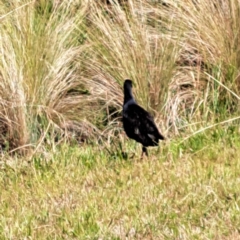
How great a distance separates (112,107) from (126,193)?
2314 millimetres

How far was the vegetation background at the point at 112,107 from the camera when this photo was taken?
5.16 metres

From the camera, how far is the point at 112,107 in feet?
24.5

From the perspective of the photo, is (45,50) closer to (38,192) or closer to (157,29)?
(157,29)

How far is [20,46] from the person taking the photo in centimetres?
703

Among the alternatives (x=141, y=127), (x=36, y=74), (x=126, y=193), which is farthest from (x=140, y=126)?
(x=36, y=74)

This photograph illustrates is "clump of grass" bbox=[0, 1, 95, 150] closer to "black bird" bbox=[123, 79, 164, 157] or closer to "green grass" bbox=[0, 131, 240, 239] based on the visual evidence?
"green grass" bbox=[0, 131, 240, 239]

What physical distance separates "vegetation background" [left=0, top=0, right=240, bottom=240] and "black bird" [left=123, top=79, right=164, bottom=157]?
0.40 ft

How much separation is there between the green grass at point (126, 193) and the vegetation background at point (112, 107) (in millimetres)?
12

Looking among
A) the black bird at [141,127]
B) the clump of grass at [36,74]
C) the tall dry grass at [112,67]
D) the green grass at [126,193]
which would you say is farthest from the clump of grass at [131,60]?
the black bird at [141,127]

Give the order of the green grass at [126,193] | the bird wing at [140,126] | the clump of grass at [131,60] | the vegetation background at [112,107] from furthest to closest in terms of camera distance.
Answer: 1. the clump of grass at [131,60]
2. the bird wing at [140,126]
3. the vegetation background at [112,107]
4. the green grass at [126,193]

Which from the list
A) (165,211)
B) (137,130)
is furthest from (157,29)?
(165,211)

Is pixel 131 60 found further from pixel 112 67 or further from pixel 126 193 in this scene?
pixel 126 193

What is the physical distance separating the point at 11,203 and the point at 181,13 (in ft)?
9.33

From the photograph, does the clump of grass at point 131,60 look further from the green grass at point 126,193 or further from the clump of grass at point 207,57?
the green grass at point 126,193
